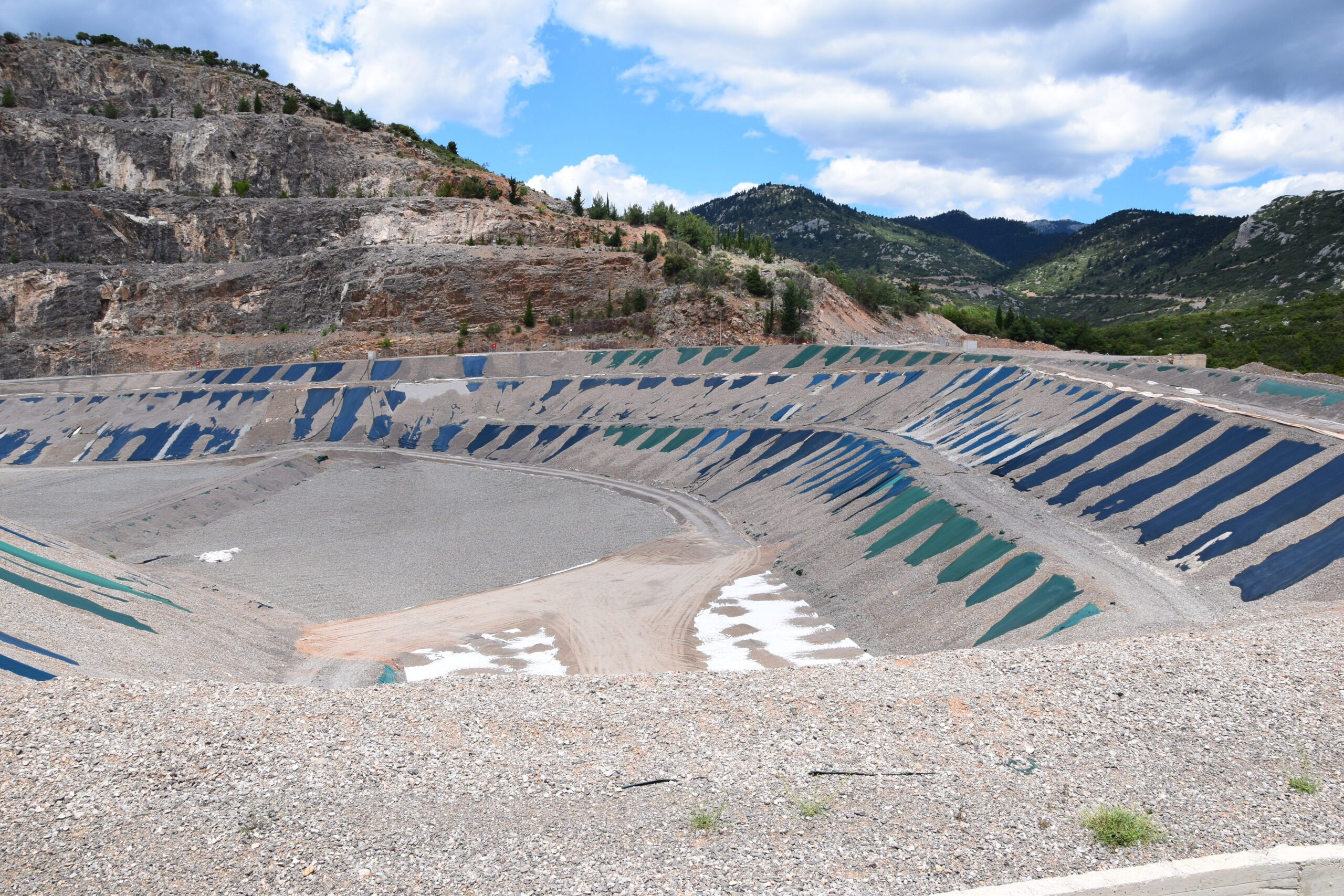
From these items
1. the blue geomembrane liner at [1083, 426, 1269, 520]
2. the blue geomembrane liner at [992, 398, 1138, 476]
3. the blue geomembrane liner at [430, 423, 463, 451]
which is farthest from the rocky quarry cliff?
the blue geomembrane liner at [1083, 426, 1269, 520]

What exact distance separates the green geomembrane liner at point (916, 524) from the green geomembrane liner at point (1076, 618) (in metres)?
6.99

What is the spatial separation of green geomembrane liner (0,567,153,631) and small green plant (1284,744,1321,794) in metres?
17.6

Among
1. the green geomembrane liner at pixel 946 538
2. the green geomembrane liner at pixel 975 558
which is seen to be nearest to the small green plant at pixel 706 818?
the green geomembrane liner at pixel 975 558

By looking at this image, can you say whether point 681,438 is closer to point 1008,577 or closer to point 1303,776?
point 1008,577

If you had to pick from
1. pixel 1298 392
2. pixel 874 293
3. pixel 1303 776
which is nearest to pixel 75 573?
pixel 1303 776

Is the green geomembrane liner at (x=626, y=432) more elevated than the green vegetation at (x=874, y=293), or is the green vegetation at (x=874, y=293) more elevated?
the green vegetation at (x=874, y=293)

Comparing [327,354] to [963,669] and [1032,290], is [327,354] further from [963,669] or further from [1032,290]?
[1032,290]

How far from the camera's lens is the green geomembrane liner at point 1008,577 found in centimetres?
1881

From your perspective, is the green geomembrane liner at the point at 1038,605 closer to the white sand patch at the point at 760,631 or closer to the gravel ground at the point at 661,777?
the white sand patch at the point at 760,631

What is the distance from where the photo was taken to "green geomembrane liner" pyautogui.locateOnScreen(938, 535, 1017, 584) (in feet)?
66.4

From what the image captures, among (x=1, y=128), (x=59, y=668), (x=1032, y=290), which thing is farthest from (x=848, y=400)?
(x=1032, y=290)

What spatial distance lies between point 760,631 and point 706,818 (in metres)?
13.5

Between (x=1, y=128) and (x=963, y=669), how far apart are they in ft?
303

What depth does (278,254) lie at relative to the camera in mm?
73625
